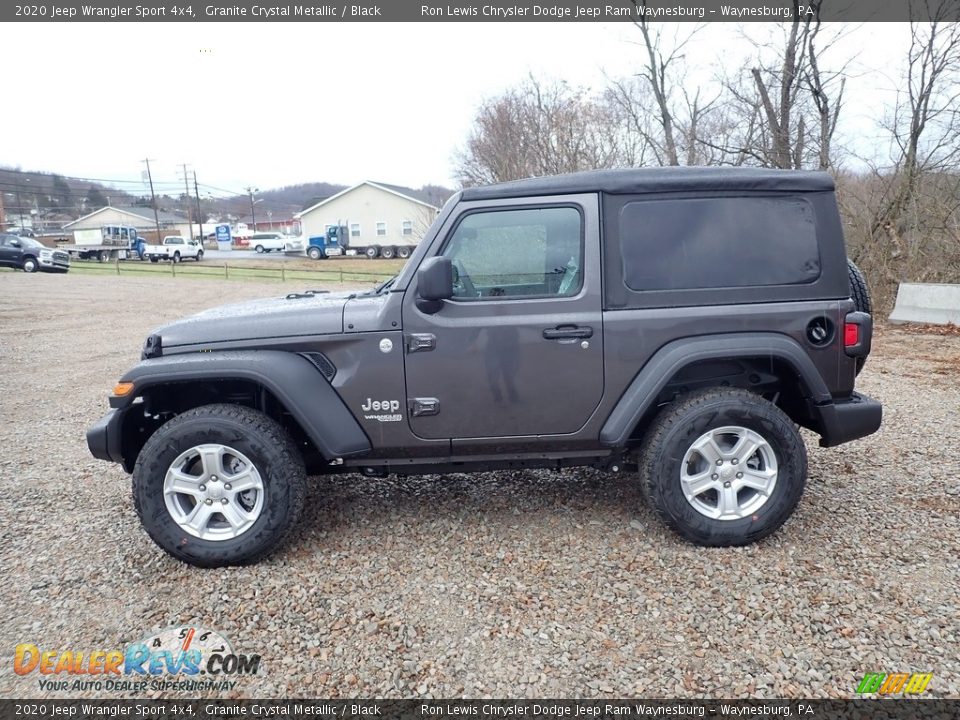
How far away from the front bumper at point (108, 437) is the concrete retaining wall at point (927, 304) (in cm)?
1059

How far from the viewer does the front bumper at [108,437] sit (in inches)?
135

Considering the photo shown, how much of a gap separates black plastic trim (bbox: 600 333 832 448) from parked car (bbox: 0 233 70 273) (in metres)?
31.3

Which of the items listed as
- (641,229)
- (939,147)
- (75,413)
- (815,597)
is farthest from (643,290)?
(939,147)

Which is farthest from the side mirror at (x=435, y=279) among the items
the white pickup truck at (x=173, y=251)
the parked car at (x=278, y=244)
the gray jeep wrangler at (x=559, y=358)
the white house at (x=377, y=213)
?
the parked car at (x=278, y=244)

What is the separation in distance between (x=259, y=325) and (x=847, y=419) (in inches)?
125

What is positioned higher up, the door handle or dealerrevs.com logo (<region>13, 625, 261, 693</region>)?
the door handle

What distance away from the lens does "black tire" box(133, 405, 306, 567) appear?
3.29 m

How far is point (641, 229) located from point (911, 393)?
180 inches

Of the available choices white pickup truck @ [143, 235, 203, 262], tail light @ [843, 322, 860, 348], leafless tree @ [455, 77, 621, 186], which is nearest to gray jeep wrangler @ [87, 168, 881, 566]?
tail light @ [843, 322, 860, 348]

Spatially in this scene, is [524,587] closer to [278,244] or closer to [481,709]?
[481,709]

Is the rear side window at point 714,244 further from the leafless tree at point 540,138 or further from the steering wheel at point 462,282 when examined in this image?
the leafless tree at point 540,138

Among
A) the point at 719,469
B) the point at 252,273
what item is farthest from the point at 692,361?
the point at 252,273

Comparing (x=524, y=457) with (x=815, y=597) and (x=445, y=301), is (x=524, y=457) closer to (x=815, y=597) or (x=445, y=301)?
(x=445, y=301)

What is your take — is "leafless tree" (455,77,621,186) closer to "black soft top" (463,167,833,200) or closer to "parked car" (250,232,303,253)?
"black soft top" (463,167,833,200)
